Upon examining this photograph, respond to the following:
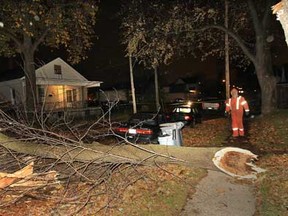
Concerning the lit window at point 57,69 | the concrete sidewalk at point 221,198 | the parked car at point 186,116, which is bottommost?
the concrete sidewalk at point 221,198

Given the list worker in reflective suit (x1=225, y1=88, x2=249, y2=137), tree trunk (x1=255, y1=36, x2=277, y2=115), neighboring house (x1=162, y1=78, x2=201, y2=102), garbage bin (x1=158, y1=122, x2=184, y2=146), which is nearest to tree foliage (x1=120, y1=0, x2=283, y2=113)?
tree trunk (x1=255, y1=36, x2=277, y2=115)

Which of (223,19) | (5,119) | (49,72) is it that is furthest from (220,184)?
(49,72)

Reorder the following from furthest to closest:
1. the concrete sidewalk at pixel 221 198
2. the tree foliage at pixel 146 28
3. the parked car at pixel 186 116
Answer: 1. the parked car at pixel 186 116
2. the tree foliage at pixel 146 28
3. the concrete sidewalk at pixel 221 198

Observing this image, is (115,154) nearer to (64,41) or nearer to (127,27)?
(127,27)

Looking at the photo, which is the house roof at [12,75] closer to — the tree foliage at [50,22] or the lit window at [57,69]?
the lit window at [57,69]

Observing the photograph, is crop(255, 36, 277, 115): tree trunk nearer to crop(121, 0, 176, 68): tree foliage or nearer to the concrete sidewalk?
crop(121, 0, 176, 68): tree foliage

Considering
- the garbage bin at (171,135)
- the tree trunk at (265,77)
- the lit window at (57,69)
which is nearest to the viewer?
the garbage bin at (171,135)

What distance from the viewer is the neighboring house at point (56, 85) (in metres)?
33.1

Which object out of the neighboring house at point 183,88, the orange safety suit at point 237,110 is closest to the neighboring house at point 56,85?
the orange safety suit at point 237,110

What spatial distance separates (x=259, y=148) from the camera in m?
11.0

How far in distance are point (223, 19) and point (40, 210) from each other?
16752 mm

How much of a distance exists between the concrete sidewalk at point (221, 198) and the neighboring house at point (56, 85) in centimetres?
2652

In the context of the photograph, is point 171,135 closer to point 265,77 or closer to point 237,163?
point 237,163

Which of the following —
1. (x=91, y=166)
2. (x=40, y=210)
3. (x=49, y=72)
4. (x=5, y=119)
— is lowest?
(x=40, y=210)
